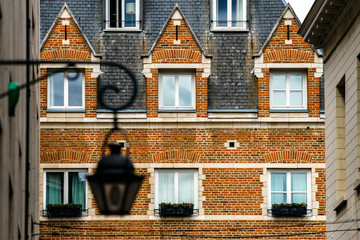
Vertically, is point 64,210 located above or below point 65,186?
below

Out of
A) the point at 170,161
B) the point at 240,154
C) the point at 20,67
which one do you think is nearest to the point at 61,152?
the point at 170,161

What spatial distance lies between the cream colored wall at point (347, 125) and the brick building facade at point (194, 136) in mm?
7399

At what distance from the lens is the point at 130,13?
3744 cm

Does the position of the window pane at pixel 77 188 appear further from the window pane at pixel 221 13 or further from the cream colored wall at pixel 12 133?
the cream colored wall at pixel 12 133

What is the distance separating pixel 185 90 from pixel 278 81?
9.69ft

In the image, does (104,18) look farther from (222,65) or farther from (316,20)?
(316,20)

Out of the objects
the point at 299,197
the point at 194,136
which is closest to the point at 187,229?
the point at 194,136

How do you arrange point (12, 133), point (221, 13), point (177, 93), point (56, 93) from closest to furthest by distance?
point (12, 133), point (56, 93), point (177, 93), point (221, 13)

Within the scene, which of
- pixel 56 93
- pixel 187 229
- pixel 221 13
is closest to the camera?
pixel 187 229

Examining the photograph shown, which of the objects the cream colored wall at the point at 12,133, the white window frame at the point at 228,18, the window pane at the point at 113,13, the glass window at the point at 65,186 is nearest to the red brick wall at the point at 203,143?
the glass window at the point at 65,186

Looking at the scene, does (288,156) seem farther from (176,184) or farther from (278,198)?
(176,184)

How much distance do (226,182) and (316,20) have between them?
9.82 meters

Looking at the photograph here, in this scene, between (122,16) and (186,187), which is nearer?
(186,187)

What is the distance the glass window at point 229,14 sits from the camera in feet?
122
